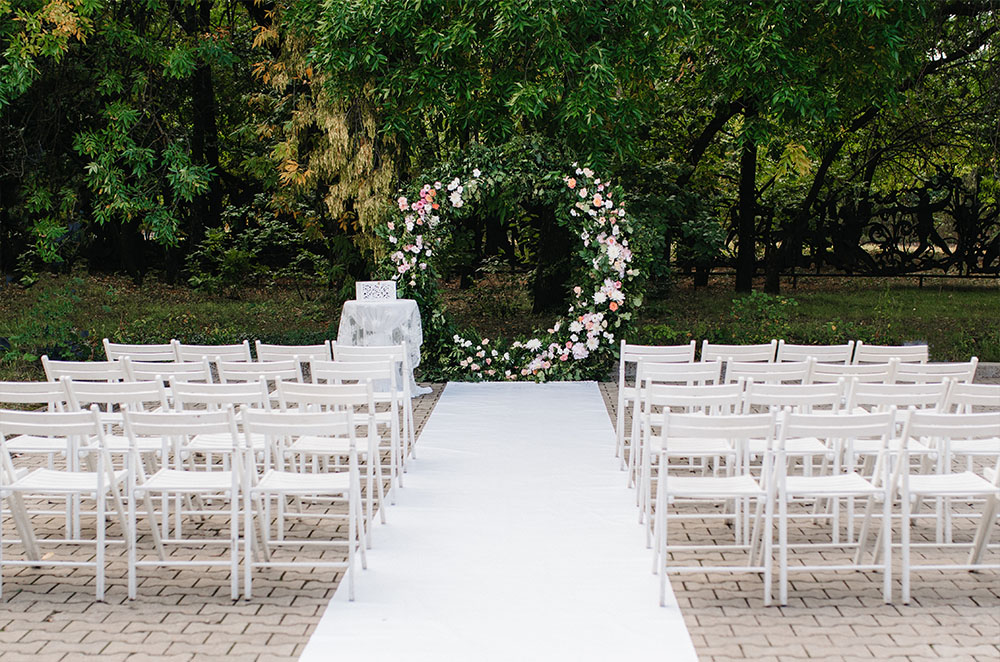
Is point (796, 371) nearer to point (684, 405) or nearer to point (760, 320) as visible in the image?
point (684, 405)

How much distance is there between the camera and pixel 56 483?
512 cm

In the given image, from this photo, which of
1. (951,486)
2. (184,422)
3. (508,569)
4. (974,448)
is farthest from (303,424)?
(974,448)

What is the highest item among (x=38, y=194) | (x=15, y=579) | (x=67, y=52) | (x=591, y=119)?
(x=67, y=52)

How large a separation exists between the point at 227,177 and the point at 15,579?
56.3ft

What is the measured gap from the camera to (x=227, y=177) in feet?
70.5

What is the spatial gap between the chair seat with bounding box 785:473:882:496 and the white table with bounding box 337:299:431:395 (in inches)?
225

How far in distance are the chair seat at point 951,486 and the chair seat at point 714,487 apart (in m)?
0.80

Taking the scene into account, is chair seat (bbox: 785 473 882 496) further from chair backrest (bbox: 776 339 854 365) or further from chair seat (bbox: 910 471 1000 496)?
chair backrest (bbox: 776 339 854 365)

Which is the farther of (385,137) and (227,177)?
(227,177)

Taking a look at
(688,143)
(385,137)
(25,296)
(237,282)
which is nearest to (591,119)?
(385,137)

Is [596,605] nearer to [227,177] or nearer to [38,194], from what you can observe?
[38,194]

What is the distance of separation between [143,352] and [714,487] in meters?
5.10

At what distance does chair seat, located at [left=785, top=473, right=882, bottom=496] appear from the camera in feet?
16.3

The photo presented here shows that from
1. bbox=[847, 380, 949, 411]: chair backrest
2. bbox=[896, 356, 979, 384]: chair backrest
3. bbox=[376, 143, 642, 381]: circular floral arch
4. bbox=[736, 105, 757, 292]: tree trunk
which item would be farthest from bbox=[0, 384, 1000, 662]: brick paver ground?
bbox=[736, 105, 757, 292]: tree trunk
